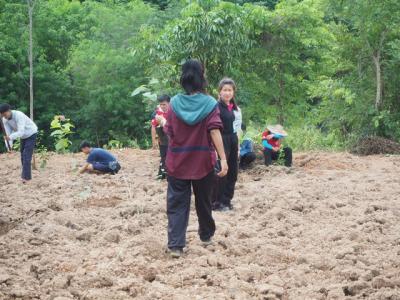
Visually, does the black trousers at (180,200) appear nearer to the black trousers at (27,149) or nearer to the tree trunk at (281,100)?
the black trousers at (27,149)

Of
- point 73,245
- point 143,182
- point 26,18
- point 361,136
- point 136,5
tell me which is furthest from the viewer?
point 136,5

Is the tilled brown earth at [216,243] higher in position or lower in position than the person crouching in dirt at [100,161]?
higher

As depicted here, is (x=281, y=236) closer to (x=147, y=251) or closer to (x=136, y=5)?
(x=147, y=251)

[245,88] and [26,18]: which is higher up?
[26,18]

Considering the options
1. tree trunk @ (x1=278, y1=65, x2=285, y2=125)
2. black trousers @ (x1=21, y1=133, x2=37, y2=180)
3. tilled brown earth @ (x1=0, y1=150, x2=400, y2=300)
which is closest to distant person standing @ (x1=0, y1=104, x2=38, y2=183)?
black trousers @ (x1=21, y1=133, x2=37, y2=180)

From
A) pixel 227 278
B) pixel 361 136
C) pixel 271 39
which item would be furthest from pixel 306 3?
pixel 227 278

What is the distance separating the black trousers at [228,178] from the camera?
6.27 meters

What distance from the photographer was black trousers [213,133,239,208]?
6.27 meters

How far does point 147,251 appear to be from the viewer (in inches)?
190

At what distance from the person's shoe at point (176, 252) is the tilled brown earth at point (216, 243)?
0.27ft

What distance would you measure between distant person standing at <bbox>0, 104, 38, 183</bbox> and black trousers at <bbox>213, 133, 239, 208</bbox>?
363 centimetres

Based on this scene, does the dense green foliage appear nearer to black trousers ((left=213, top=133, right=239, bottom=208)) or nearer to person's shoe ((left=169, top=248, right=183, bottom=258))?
black trousers ((left=213, top=133, right=239, bottom=208))

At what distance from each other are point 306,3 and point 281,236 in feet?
42.5

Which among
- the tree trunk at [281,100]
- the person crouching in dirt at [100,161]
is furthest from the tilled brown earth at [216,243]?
the tree trunk at [281,100]
